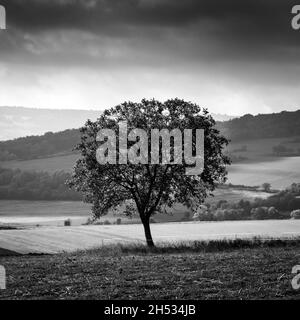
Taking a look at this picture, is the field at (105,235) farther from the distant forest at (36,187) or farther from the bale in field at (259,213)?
the distant forest at (36,187)

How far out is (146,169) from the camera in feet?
140

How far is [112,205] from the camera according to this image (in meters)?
43.2

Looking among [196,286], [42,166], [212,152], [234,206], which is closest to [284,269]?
[196,286]

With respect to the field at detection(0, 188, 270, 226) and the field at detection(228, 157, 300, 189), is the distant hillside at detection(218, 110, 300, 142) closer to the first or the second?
the field at detection(228, 157, 300, 189)

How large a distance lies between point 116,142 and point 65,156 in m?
129

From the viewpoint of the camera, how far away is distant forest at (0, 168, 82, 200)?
128 metres

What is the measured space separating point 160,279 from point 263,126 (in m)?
171

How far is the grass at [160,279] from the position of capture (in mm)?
16703

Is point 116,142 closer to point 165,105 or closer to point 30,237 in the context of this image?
point 165,105

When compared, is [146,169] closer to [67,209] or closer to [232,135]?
[67,209]

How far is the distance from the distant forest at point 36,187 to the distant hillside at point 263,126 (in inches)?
2760

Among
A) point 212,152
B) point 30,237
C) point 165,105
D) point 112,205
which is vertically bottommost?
point 30,237

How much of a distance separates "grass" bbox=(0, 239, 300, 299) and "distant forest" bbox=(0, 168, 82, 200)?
102554 millimetres

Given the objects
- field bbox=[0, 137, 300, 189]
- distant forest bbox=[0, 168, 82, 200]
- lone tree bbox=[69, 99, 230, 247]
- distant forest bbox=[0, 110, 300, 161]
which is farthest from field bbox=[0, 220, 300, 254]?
distant forest bbox=[0, 110, 300, 161]
